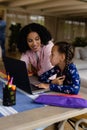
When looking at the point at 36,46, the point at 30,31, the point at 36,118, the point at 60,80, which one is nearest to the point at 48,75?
the point at 60,80

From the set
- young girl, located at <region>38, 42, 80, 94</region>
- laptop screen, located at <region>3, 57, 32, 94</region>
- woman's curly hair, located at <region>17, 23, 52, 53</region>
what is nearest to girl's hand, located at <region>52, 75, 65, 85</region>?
young girl, located at <region>38, 42, 80, 94</region>

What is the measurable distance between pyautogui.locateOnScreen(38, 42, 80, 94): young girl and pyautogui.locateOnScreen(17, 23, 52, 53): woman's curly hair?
1.22 feet

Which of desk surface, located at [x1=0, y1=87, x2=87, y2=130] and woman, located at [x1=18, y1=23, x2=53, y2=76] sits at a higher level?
woman, located at [x1=18, y1=23, x2=53, y2=76]

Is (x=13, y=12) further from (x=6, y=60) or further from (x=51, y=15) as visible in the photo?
(x=6, y=60)

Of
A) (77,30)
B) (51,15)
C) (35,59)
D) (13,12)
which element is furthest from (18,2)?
(35,59)

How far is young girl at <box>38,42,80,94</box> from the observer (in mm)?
1288

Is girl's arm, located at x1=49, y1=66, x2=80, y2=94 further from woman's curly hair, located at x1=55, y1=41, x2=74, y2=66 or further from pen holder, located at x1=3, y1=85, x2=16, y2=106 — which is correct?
pen holder, located at x1=3, y1=85, x2=16, y2=106

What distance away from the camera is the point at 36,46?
1787 millimetres

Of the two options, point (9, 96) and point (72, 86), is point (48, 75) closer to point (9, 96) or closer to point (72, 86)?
point (72, 86)

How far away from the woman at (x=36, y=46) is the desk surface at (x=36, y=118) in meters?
0.79

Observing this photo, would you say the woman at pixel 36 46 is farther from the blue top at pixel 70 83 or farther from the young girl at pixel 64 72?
the blue top at pixel 70 83

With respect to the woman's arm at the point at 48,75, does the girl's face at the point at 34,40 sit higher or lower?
higher

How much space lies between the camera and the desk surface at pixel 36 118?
2.72 ft

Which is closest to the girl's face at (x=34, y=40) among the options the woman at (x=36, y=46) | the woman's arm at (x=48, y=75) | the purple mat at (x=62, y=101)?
the woman at (x=36, y=46)
